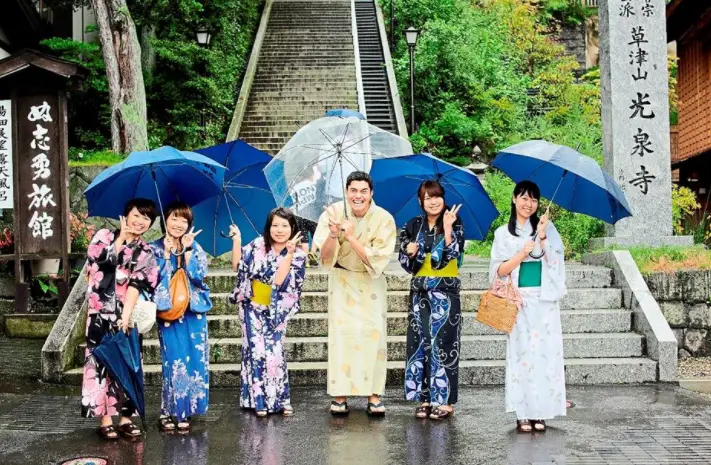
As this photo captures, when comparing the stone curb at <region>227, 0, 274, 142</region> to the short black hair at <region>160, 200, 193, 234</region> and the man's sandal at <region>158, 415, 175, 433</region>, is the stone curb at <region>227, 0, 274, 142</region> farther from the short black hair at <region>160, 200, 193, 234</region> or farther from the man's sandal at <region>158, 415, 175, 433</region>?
the man's sandal at <region>158, 415, 175, 433</region>

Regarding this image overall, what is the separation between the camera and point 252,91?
77.4ft

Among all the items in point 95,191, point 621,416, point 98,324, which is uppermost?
point 95,191

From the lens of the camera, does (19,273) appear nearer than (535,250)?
No

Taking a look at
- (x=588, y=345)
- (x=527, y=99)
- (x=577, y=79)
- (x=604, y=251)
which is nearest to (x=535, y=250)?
(x=588, y=345)

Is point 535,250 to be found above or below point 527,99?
below

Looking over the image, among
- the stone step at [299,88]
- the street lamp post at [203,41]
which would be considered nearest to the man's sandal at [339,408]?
the street lamp post at [203,41]

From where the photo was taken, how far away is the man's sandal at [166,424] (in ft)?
21.5

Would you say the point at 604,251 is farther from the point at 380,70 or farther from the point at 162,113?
the point at 380,70

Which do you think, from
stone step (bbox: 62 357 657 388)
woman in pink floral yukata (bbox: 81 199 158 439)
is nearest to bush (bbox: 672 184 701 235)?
stone step (bbox: 62 357 657 388)

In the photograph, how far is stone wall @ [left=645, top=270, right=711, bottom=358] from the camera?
9.62 meters

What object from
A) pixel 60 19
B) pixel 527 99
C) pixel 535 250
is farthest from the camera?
pixel 527 99

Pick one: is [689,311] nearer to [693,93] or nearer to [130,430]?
[130,430]

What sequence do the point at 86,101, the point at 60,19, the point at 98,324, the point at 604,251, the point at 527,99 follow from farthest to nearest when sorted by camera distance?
the point at 527,99
the point at 60,19
the point at 86,101
the point at 604,251
the point at 98,324

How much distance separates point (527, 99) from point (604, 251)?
43.3ft
